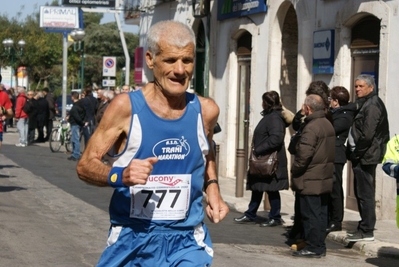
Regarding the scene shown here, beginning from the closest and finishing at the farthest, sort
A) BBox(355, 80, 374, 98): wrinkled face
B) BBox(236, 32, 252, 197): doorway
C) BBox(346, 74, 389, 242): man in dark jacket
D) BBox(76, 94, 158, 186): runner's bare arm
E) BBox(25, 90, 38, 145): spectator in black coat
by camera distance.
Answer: BBox(76, 94, 158, 186): runner's bare arm → BBox(346, 74, 389, 242): man in dark jacket → BBox(355, 80, 374, 98): wrinkled face → BBox(236, 32, 252, 197): doorway → BBox(25, 90, 38, 145): spectator in black coat

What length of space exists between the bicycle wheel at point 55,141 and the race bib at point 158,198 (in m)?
23.0

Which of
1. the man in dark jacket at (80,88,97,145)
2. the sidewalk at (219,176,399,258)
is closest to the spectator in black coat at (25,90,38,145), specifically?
the man in dark jacket at (80,88,97,145)

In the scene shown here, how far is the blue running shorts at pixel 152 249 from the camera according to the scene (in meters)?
4.84

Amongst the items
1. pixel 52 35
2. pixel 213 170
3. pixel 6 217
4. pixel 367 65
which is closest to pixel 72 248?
pixel 6 217

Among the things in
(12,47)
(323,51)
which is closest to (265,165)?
(323,51)

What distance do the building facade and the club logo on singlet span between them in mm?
9061

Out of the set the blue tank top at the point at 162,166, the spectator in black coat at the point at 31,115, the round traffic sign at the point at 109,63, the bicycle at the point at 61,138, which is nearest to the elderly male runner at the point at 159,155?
the blue tank top at the point at 162,166

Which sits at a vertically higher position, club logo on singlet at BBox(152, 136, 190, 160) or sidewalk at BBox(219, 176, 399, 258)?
club logo on singlet at BBox(152, 136, 190, 160)

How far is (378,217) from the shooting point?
45.4 ft

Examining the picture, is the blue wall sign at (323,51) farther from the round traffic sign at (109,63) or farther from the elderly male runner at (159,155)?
the round traffic sign at (109,63)

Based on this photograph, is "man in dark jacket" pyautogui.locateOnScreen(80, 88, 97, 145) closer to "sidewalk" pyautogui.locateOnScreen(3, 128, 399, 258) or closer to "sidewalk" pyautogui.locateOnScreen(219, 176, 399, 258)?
"sidewalk" pyautogui.locateOnScreen(3, 128, 399, 258)

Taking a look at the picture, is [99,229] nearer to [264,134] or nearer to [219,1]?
[264,134]

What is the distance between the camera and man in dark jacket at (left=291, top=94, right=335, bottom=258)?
1041 cm

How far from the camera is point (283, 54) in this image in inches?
764
